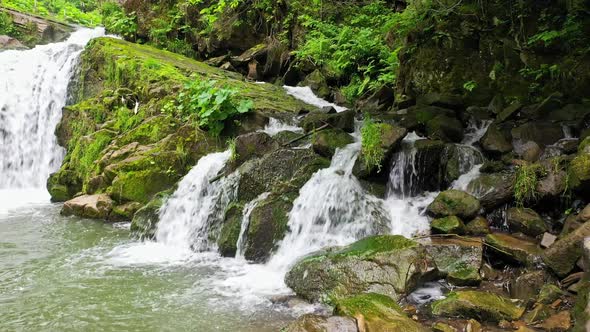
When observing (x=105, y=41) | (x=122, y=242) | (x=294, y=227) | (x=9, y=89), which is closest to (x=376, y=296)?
(x=294, y=227)

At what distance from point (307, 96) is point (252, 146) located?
5.51m

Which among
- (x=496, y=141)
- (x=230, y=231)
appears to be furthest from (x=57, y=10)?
(x=496, y=141)

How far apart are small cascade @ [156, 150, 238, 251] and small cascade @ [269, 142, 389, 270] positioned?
1.55 meters

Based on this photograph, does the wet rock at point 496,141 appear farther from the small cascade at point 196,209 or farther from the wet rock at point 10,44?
the wet rock at point 10,44

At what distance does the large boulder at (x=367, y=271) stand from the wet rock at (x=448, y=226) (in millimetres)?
786

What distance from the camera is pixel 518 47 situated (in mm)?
8000

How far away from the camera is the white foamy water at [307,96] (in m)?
13.0

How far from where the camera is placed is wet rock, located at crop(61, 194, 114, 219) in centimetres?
959

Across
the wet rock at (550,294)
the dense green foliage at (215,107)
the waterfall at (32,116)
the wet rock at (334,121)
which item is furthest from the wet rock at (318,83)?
the wet rock at (550,294)

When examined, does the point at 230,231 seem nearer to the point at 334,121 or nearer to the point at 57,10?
the point at 334,121

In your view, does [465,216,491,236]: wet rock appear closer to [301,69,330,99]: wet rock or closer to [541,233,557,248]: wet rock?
[541,233,557,248]: wet rock

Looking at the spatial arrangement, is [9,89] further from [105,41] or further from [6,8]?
[6,8]

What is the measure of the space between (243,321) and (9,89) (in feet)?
46.8

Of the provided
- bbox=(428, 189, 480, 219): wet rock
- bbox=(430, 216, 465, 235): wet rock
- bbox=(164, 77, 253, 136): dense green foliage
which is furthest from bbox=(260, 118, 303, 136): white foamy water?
bbox=(430, 216, 465, 235): wet rock
